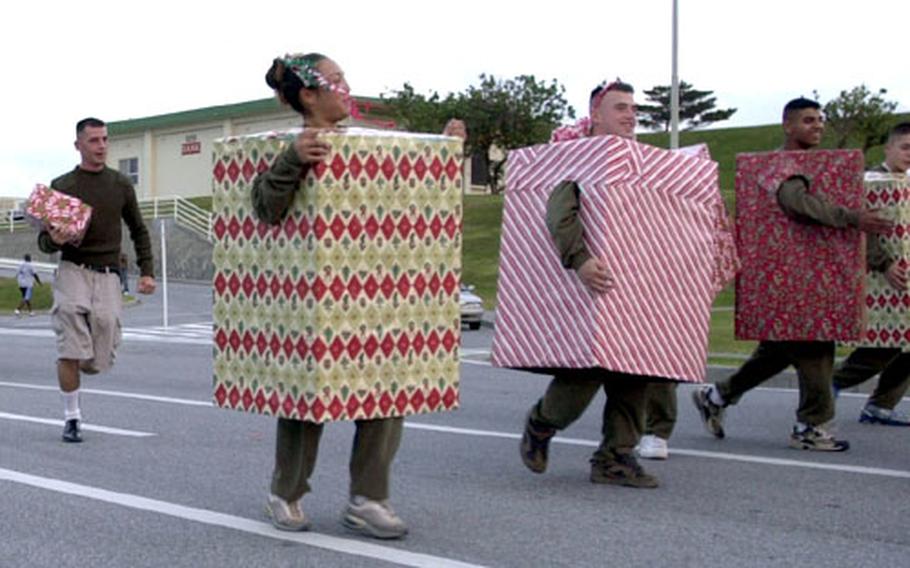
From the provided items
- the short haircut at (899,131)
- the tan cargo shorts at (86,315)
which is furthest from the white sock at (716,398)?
the tan cargo shorts at (86,315)

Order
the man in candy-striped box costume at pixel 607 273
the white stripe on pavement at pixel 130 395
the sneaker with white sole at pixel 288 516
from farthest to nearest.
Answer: the white stripe on pavement at pixel 130 395, the man in candy-striped box costume at pixel 607 273, the sneaker with white sole at pixel 288 516

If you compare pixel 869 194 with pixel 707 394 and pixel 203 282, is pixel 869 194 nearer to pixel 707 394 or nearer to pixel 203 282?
pixel 707 394

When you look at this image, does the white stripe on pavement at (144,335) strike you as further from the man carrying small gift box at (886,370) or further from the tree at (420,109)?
the tree at (420,109)

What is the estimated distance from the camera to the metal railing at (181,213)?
59.2m

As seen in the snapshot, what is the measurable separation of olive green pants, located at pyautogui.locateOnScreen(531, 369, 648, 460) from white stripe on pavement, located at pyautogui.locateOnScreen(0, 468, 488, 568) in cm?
169

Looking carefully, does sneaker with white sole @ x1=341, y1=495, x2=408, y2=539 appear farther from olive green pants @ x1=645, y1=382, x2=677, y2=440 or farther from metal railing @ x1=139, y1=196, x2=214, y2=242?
metal railing @ x1=139, y1=196, x2=214, y2=242

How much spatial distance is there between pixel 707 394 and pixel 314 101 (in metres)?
4.37

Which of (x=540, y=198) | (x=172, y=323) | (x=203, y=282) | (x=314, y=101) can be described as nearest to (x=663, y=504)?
(x=540, y=198)

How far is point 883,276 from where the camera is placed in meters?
9.28

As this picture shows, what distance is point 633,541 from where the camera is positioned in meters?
5.65

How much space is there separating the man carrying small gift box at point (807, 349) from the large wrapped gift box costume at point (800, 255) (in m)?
0.10

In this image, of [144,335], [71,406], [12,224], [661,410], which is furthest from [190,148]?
[661,410]

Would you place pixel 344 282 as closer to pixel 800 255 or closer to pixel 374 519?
pixel 374 519

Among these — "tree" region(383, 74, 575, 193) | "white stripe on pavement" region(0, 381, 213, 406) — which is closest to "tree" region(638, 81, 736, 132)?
"tree" region(383, 74, 575, 193)
